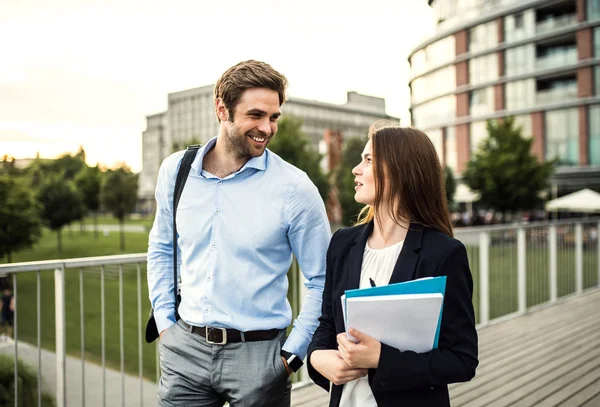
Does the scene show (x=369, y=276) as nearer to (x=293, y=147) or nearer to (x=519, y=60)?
(x=293, y=147)

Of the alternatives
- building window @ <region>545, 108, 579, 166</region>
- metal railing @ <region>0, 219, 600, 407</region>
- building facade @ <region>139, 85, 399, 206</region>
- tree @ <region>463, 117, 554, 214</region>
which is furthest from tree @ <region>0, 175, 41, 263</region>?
building facade @ <region>139, 85, 399, 206</region>

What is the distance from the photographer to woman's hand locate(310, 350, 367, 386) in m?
1.58

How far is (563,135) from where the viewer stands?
3544cm

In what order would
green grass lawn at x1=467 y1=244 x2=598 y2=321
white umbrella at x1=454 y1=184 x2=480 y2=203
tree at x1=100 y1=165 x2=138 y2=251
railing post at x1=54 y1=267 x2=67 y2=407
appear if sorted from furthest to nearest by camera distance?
1. white umbrella at x1=454 y1=184 x2=480 y2=203
2. tree at x1=100 y1=165 x2=138 y2=251
3. green grass lawn at x1=467 y1=244 x2=598 y2=321
4. railing post at x1=54 y1=267 x2=67 y2=407

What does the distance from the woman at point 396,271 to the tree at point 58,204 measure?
34.3m

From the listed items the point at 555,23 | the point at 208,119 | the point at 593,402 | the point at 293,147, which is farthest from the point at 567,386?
the point at 208,119

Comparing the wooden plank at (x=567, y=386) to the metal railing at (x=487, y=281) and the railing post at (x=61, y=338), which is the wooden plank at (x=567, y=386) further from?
the railing post at (x=61, y=338)

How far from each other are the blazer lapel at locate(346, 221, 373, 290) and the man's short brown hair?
0.67 metres

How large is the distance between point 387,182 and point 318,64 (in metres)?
16.4

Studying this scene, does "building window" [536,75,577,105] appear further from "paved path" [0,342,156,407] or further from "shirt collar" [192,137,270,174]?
"shirt collar" [192,137,270,174]

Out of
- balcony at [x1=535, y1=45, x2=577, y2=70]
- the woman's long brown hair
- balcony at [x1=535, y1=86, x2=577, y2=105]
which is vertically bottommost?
the woman's long brown hair

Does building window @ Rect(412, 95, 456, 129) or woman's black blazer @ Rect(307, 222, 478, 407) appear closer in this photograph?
woman's black blazer @ Rect(307, 222, 478, 407)

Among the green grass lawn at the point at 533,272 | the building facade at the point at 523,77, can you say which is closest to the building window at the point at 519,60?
the building facade at the point at 523,77

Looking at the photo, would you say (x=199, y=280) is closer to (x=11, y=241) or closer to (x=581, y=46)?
(x=11, y=241)
